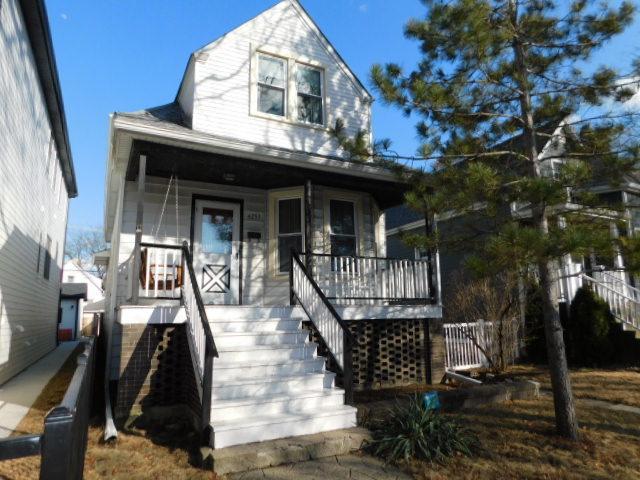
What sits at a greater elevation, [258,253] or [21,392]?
[258,253]

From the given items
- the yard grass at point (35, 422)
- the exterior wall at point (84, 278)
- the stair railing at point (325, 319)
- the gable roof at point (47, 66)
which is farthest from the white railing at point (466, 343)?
the exterior wall at point (84, 278)

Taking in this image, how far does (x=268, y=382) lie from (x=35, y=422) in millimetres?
2963

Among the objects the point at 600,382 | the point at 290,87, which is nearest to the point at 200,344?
the point at 290,87

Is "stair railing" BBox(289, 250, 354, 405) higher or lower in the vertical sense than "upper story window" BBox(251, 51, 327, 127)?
lower

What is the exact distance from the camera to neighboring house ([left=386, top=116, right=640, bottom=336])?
5.26 meters

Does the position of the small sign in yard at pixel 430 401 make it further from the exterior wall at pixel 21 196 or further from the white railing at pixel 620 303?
the exterior wall at pixel 21 196

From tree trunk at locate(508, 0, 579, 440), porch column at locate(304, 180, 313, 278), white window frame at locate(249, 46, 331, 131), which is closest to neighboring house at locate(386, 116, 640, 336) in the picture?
tree trunk at locate(508, 0, 579, 440)

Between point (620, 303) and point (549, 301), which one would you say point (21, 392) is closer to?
point (549, 301)

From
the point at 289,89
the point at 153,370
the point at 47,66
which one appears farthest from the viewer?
the point at 47,66

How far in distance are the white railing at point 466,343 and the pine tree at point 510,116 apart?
408 cm

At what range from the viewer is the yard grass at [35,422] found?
12.5ft

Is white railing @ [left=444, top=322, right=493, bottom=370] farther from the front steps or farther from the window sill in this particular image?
the window sill

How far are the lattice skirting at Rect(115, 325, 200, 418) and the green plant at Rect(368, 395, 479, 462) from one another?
2.51 metres

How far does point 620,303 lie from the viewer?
10109 millimetres
